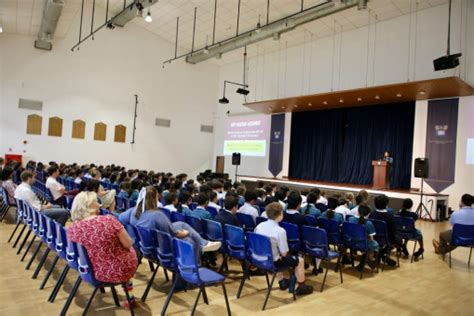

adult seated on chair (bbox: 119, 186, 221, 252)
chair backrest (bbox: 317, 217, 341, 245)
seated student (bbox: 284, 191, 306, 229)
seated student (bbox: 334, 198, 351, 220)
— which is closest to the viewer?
adult seated on chair (bbox: 119, 186, 221, 252)

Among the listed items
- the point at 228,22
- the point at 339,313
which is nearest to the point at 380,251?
the point at 339,313

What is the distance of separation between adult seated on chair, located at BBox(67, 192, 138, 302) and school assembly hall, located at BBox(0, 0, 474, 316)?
0.01 metres

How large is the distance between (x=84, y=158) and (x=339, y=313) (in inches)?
551

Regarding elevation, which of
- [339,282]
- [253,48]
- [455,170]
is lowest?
[339,282]

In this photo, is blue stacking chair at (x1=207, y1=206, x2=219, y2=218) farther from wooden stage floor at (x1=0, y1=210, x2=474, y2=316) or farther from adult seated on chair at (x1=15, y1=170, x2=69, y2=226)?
adult seated on chair at (x1=15, y1=170, x2=69, y2=226)

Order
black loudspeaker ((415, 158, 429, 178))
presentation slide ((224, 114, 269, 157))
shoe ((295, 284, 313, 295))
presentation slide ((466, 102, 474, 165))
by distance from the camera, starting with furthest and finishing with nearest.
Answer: presentation slide ((224, 114, 269, 157))
presentation slide ((466, 102, 474, 165))
black loudspeaker ((415, 158, 429, 178))
shoe ((295, 284, 313, 295))

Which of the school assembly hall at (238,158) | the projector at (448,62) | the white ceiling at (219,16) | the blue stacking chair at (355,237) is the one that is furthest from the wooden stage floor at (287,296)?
the white ceiling at (219,16)

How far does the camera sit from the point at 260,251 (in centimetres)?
376

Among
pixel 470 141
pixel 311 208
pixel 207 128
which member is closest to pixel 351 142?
pixel 470 141

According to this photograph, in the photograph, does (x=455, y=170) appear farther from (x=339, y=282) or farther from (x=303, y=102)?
(x=339, y=282)

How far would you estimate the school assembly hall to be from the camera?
3658 millimetres

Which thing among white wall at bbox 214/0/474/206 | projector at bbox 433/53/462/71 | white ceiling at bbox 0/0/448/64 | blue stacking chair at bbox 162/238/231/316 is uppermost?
white ceiling at bbox 0/0/448/64

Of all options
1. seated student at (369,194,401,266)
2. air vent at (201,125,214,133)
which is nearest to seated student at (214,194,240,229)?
seated student at (369,194,401,266)

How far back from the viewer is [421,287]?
4.50 meters
